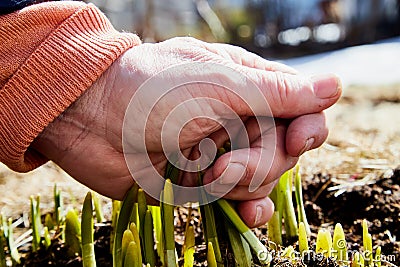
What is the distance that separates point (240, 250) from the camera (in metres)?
1.31

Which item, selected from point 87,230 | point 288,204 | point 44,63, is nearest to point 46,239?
point 87,230

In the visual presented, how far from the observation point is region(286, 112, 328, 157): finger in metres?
1.39

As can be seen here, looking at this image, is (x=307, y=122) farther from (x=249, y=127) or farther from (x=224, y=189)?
(x=224, y=189)

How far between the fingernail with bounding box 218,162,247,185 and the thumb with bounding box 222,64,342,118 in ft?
0.40

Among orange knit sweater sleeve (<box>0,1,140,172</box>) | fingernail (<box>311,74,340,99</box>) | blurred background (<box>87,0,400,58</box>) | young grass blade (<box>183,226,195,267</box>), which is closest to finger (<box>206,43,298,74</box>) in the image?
fingernail (<box>311,74,340,99</box>)

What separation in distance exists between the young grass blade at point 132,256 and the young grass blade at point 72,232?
42 centimetres

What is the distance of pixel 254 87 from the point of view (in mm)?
1335

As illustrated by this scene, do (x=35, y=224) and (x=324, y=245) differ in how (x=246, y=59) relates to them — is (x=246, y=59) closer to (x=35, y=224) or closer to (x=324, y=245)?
(x=324, y=245)

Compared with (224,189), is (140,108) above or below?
above

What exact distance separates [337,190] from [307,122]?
2.12 ft

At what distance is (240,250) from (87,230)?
1.07 feet

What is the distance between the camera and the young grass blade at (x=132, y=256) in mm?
1188

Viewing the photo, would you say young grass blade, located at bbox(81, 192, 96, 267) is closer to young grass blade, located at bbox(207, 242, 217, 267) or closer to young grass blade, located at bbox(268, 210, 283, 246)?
young grass blade, located at bbox(207, 242, 217, 267)

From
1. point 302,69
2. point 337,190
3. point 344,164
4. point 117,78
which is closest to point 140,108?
point 117,78
